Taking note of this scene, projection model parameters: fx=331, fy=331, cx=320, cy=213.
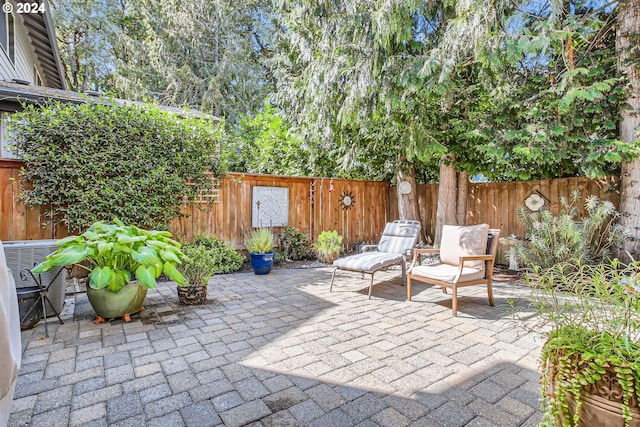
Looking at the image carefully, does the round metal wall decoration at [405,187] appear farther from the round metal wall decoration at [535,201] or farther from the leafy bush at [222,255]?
the leafy bush at [222,255]

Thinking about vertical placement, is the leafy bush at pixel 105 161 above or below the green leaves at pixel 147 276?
above

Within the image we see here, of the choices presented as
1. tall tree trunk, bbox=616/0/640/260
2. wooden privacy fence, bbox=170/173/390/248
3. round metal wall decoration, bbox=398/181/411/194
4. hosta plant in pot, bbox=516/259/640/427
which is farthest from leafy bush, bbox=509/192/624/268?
hosta plant in pot, bbox=516/259/640/427

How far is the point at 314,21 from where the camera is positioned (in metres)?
5.71

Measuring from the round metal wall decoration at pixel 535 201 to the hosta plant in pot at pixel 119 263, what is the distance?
5829mm

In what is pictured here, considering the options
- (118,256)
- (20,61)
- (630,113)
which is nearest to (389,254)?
(118,256)

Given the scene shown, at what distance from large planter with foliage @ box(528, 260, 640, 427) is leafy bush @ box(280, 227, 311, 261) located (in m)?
5.31

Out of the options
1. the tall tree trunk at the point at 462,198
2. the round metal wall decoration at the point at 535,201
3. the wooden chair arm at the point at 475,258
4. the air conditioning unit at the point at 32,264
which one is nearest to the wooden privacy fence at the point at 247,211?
the air conditioning unit at the point at 32,264

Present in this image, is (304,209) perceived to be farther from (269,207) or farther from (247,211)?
(247,211)

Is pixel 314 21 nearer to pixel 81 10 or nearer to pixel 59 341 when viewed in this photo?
pixel 59 341

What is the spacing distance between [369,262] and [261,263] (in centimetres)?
201

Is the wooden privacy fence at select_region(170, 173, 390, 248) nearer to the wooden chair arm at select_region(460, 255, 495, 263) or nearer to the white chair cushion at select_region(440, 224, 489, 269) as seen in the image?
the white chair cushion at select_region(440, 224, 489, 269)

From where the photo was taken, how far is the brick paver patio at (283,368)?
1.77 m

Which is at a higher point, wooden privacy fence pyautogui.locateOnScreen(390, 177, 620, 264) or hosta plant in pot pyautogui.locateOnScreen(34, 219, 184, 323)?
wooden privacy fence pyautogui.locateOnScreen(390, 177, 620, 264)

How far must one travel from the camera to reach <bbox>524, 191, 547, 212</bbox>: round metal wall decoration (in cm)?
578
